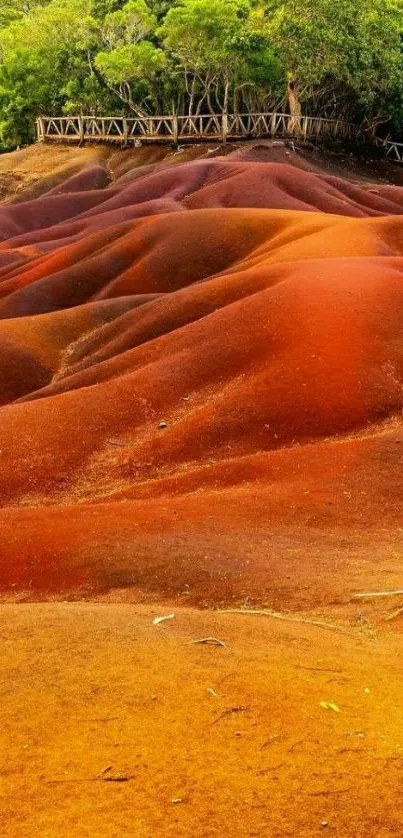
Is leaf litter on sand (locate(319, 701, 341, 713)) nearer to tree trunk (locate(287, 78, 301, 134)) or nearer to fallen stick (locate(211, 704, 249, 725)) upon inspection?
fallen stick (locate(211, 704, 249, 725))

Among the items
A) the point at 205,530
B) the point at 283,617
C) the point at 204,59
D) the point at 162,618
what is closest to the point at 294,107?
the point at 204,59

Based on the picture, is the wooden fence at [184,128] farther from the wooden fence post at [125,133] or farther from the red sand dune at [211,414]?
the red sand dune at [211,414]

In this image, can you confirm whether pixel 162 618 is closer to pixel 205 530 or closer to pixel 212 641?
pixel 212 641

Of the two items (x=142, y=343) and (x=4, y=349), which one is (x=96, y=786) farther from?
(x=4, y=349)

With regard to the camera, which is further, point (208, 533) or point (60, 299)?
point (60, 299)

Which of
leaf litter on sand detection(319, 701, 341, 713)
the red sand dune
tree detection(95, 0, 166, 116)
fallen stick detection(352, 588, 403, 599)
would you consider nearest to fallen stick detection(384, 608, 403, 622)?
fallen stick detection(352, 588, 403, 599)

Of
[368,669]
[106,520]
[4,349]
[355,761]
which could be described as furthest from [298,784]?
[4,349]
